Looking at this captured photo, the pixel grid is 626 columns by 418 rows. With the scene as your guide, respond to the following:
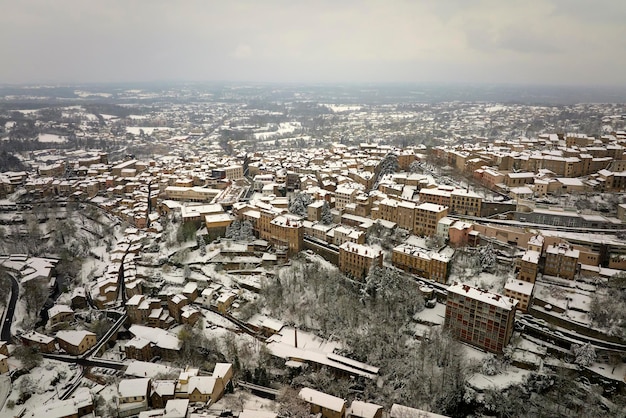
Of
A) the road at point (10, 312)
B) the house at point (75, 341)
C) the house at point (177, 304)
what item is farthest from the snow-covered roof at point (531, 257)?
the road at point (10, 312)

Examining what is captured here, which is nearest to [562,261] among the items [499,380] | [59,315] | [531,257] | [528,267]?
[531,257]

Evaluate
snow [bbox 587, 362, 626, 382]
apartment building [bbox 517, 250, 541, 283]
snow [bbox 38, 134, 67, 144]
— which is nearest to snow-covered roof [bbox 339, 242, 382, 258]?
apartment building [bbox 517, 250, 541, 283]

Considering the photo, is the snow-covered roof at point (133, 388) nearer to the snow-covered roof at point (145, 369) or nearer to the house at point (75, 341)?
the snow-covered roof at point (145, 369)

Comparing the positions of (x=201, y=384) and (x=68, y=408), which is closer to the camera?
(x=68, y=408)

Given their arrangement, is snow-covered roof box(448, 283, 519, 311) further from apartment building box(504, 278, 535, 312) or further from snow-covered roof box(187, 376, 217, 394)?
snow-covered roof box(187, 376, 217, 394)

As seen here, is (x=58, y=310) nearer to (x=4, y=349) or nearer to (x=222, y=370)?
(x=4, y=349)
